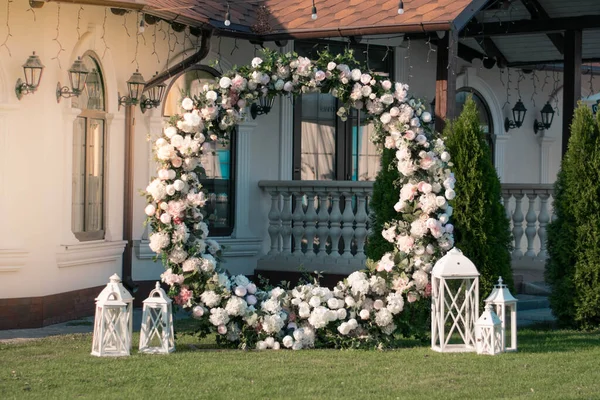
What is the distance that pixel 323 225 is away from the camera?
46.4 feet

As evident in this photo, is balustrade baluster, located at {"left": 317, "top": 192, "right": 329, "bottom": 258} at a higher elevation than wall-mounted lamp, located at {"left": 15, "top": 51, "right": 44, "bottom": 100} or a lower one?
lower

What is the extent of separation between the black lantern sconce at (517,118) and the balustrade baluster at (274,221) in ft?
16.1

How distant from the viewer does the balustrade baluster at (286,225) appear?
1447cm

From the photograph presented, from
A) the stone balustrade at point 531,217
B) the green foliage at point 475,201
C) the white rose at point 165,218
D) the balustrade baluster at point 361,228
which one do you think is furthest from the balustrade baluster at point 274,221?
the white rose at point 165,218

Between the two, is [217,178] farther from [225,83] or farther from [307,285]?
[307,285]

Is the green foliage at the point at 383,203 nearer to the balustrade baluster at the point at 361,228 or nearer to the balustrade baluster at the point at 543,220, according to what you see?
the balustrade baluster at the point at 361,228

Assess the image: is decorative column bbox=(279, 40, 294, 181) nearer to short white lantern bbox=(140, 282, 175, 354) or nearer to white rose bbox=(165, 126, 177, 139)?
white rose bbox=(165, 126, 177, 139)

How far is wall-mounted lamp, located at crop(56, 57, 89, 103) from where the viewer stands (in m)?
11.7

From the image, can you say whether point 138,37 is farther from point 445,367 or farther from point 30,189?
point 445,367

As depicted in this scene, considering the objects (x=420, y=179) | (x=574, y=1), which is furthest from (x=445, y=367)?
(x=574, y=1)

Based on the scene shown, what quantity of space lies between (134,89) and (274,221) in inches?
109

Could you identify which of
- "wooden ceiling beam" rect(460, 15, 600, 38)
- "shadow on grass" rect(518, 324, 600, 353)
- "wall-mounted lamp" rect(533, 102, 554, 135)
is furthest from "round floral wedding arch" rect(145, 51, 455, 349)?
"wall-mounted lamp" rect(533, 102, 554, 135)

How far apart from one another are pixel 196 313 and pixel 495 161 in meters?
8.72

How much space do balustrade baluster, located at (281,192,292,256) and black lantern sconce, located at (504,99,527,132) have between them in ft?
16.0
